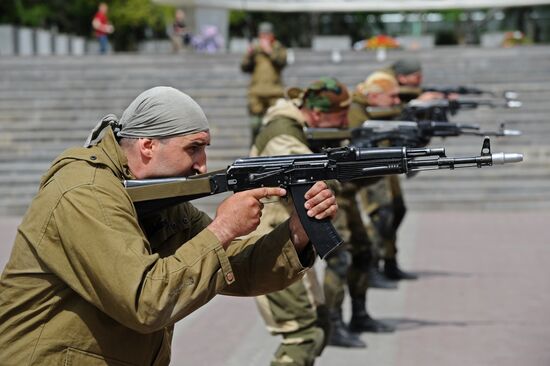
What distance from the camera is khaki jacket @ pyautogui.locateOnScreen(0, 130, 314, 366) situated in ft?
10.5

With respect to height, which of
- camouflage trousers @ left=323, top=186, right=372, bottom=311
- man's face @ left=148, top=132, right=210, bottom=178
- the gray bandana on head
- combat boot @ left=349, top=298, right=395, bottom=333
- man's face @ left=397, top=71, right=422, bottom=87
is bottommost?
combat boot @ left=349, top=298, right=395, bottom=333

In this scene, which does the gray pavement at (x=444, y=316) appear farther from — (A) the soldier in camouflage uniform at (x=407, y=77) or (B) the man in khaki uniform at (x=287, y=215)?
(A) the soldier in camouflage uniform at (x=407, y=77)

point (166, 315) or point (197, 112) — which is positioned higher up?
point (197, 112)

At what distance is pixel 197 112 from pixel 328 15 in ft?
184

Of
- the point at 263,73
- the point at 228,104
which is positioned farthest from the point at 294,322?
the point at 228,104

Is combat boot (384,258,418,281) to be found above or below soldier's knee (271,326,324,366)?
below

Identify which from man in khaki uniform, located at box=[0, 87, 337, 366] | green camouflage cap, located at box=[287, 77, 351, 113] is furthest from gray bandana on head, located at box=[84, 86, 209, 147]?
green camouflage cap, located at box=[287, 77, 351, 113]

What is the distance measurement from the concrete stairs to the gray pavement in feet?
11.4

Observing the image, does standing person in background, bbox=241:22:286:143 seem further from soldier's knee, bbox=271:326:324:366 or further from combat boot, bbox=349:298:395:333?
soldier's knee, bbox=271:326:324:366

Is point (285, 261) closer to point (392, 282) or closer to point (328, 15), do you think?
point (392, 282)

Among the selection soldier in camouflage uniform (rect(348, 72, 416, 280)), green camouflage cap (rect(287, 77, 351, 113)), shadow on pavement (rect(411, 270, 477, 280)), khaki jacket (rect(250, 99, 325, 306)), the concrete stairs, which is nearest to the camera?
khaki jacket (rect(250, 99, 325, 306))

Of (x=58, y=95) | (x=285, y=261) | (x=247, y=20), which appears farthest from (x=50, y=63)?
(x=247, y=20)

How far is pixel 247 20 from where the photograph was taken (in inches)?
2227

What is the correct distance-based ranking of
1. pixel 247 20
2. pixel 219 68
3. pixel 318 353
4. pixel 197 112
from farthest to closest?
pixel 247 20 → pixel 219 68 → pixel 318 353 → pixel 197 112
